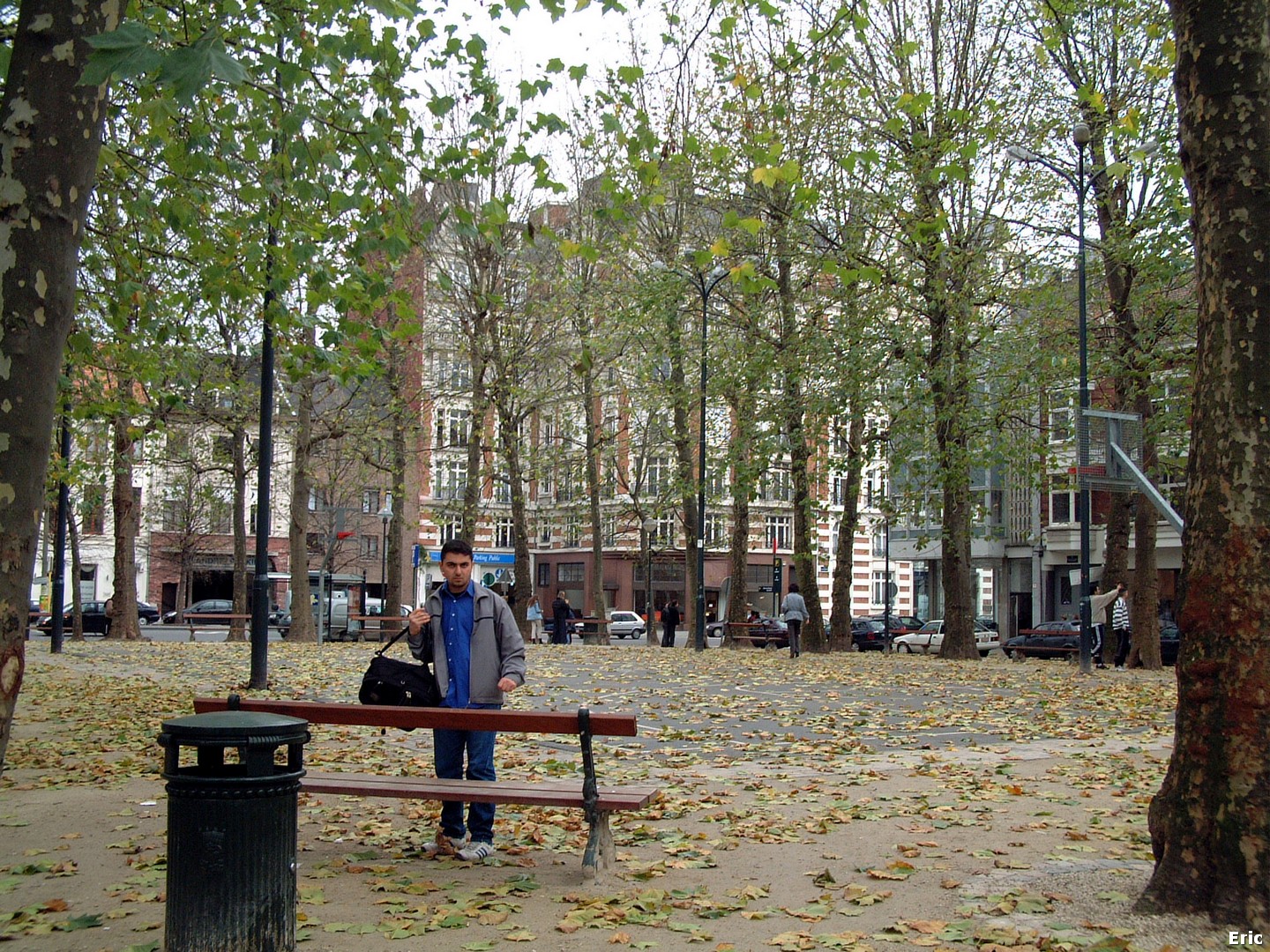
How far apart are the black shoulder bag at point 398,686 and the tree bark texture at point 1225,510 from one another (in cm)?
392

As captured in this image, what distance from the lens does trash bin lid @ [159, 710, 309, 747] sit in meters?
5.21

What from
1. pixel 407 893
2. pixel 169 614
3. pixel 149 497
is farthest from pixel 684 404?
pixel 169 614

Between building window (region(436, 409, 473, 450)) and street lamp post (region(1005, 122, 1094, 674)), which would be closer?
street lamp post (region(1005, 122, 1094, 674))

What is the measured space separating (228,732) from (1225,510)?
14.1 ft

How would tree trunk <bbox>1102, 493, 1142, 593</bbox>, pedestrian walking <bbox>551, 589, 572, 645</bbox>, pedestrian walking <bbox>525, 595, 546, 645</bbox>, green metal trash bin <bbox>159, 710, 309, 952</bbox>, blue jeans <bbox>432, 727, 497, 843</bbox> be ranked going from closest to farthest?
green metal trash bin <bbox>159, 710, 309, 952</bbox>
blue jeans <bbox>432, 727, 497, 843</bbox>
tree trunk <bbox>1102, 493, 1142, 593</bbox>
pedestrian walking <bbox>525, 595, 546, 645</bbox>
pedestrian walking <bbox>551, 589, 572, 645</bbox>

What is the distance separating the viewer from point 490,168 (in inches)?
467

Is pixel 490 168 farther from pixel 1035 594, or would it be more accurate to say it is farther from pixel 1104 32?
pixel 1035 594

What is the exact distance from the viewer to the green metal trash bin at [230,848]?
510 cm

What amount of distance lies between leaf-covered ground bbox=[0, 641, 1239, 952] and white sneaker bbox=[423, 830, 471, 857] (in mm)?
122

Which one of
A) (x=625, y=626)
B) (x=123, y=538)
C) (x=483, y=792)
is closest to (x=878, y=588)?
(x=625, y=626)

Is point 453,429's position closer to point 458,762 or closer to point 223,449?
point 223,449

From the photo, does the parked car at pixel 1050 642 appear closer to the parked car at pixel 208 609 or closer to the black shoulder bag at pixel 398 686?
the black shoulder bag at pixel 398 686

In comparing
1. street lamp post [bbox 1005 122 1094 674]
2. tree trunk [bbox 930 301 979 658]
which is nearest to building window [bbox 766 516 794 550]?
tree trunk [bbox 930 301 979 658]

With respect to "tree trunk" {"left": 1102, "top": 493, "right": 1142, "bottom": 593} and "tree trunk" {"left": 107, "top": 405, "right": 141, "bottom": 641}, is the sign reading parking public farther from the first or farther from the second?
"tree trunk" {"left": 1102, "top": 493, "right": 1142, "bottom": 593}
